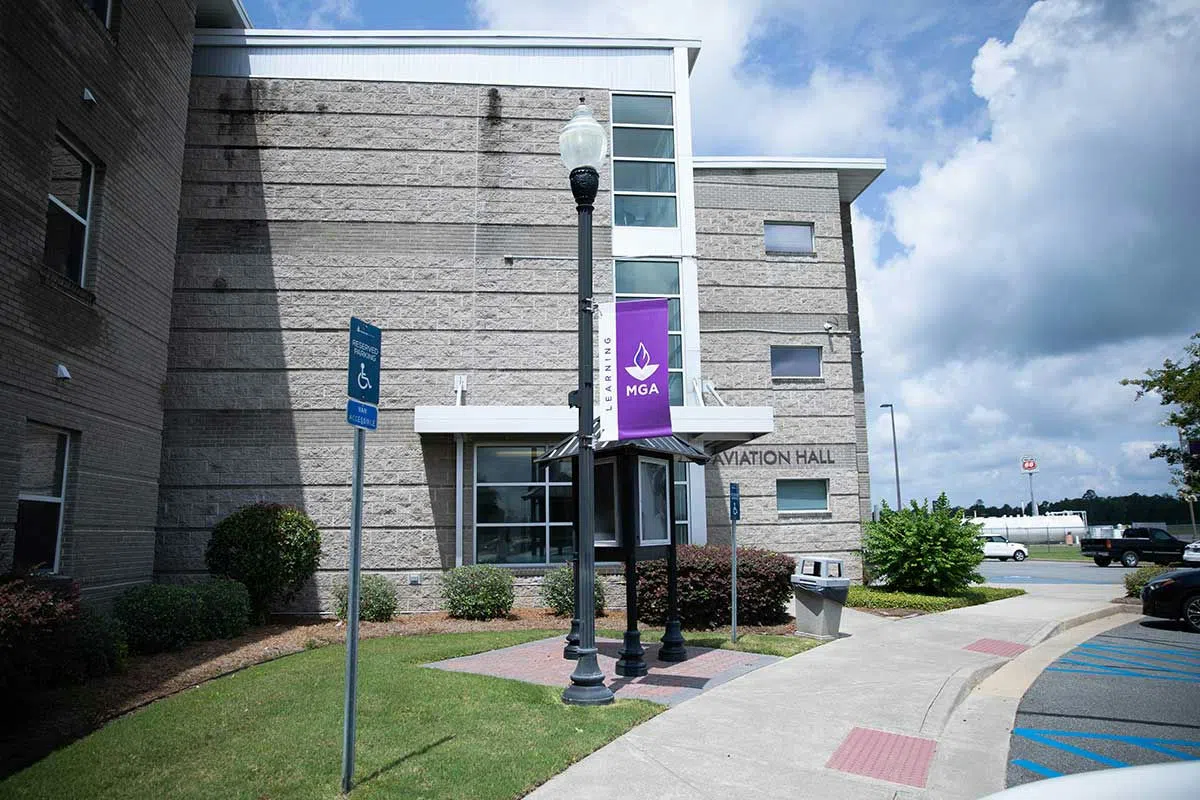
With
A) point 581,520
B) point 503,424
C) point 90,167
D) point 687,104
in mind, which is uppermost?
point 687,104

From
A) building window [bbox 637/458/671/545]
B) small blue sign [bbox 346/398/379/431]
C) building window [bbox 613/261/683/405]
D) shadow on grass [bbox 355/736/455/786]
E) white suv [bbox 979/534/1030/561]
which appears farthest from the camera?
white suv [bbox 979/534/1030/561]

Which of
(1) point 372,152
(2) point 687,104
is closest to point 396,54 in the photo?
(1) point 372,152

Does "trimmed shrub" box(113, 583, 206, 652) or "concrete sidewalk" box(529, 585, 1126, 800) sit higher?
"trimmed shrub" box(113, 583, 206, 652)

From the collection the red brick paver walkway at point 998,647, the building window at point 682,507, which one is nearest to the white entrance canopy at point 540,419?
the building window at point 682,507

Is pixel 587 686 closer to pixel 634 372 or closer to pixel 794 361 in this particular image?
pixel 634 372

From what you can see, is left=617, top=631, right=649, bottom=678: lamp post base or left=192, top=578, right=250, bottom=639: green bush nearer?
left=617, top=631, right=649, bottom=678: lamp post base

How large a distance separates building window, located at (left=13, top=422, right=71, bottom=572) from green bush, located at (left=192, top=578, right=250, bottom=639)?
6.58ft

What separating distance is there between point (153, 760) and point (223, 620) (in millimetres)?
6629

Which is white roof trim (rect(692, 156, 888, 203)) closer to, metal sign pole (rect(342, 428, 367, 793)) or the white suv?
metal sign pole (rect(342, 428, 367, 793))

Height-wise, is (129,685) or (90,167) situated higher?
(90,167)

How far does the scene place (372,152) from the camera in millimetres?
17844

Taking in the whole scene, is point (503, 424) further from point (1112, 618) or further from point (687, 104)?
point (1112, 618)

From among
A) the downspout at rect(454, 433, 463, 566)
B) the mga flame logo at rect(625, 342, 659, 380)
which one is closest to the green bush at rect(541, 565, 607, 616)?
the downspout at rect(454, 433, 463, 566)

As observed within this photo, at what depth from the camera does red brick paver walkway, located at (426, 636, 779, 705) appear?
9.00m
